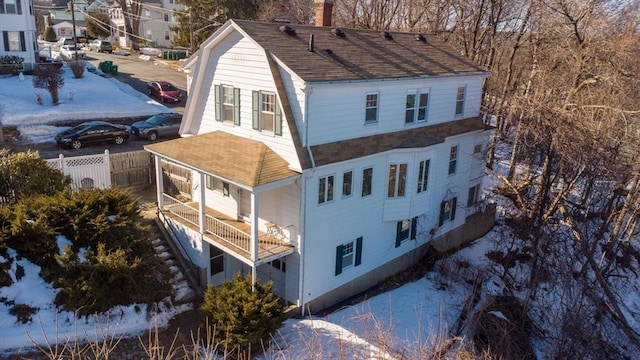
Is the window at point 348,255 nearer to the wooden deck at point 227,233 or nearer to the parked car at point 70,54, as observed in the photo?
the wooden deck at point 227,233

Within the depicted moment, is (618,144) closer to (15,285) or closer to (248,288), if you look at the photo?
(248,288)

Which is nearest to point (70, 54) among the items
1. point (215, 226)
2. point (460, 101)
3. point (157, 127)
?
point (157, 127)

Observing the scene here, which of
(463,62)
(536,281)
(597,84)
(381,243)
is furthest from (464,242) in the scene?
(597,84)

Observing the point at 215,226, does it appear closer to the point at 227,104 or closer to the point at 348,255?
the point at 227,104

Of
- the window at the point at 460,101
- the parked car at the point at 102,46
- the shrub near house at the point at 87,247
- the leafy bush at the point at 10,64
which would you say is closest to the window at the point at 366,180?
the window at the point at 460,101

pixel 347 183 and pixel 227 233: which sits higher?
pixel 347 183
